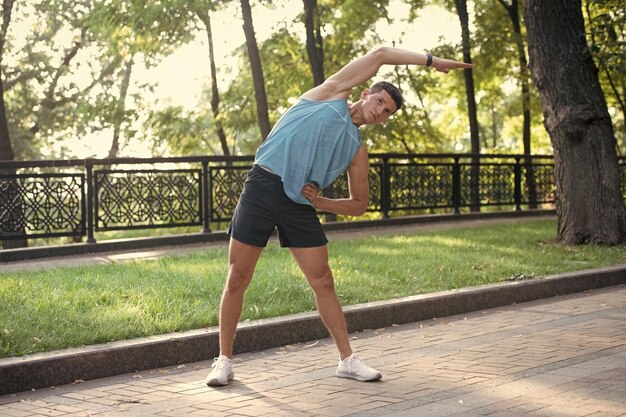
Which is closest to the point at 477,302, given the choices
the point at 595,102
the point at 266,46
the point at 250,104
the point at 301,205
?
the point at 301,205

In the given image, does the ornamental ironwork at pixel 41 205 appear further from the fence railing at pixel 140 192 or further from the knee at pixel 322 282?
the knee at pixel 322 282

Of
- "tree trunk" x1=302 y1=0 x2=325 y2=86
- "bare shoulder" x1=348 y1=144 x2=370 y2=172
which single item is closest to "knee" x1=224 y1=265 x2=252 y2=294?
"bare shoulder" x1=348 y1=144 x2=370 y2=172

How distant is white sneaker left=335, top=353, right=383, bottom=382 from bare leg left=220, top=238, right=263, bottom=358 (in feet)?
2.36

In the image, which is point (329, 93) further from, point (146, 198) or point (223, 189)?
point (223, 189)

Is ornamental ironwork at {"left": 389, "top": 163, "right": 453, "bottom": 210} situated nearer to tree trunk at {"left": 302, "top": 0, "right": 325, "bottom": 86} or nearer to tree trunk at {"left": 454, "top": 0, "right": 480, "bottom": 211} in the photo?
tree trunk at {"left": 302, "top": 0, "right": 325, "bottom": 86}

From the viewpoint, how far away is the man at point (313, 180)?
6465mm

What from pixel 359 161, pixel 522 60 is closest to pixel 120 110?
pixel 522 60

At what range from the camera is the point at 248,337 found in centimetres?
812

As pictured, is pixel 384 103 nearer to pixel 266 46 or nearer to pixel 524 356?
pixel 524 356

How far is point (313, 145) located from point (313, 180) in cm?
21

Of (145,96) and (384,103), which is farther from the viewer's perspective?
(145,96)

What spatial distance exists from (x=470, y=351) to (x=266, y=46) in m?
26.4

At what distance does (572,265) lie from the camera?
1272 cm

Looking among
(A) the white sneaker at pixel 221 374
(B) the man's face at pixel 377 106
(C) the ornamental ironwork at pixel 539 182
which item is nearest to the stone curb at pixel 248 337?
(A) the white sneaker at pixel 221 374
